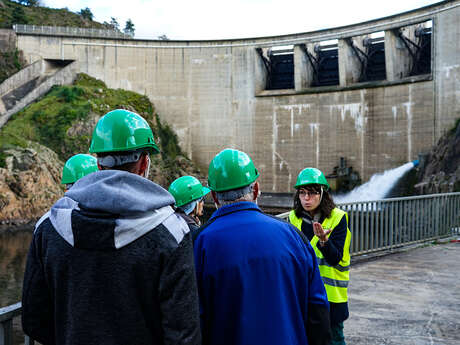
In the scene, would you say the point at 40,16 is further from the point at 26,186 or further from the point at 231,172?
the point at 231,172

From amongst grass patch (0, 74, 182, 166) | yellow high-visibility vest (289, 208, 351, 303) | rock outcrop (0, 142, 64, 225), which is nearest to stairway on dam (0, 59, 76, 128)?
grass patch (0, 74, 182, 166)

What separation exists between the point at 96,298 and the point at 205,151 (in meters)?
34.4

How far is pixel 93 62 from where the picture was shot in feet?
119

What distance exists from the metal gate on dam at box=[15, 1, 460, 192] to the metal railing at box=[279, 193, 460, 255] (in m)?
16.5

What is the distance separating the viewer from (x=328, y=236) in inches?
126

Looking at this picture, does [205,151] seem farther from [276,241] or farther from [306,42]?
[276,241]

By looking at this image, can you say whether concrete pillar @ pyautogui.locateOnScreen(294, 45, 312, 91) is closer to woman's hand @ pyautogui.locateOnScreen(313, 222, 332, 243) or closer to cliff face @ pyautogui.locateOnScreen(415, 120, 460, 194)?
cliff face @ pyautogui.locateOnScreen(415, 120, 460, 194)

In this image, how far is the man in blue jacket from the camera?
1908 mm

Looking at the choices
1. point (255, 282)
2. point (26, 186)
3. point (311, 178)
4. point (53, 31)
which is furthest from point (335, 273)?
point (53, 31)

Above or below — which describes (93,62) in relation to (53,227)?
above

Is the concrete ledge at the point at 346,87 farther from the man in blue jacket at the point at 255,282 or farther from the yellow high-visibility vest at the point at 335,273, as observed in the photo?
the man in blue jacket at the point at 255,282

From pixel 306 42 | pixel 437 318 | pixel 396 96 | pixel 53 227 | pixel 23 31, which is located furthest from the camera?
pixel 23 31

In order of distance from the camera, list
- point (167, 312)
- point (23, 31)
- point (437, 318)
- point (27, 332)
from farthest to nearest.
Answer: point (23, 31) → point (437, 318) → point (27, 332) → point (167, 312)

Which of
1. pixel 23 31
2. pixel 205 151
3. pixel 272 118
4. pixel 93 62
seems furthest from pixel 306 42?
pixel 23 31
